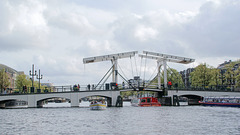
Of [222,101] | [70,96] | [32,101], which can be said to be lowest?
[222,101]

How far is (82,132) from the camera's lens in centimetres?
1961

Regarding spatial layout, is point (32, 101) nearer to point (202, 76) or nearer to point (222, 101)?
point (222, 101)

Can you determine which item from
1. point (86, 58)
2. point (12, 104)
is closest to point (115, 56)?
point (86, 58)

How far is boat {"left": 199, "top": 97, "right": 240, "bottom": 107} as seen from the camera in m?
44.9

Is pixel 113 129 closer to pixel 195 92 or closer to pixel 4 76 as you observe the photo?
pixel 195 92

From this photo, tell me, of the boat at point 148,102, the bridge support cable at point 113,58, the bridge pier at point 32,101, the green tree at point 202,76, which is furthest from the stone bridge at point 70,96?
the green tree at point 202,76

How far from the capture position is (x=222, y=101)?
4778 centimetres

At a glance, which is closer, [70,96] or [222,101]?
[70,96]

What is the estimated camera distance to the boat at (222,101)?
44.9 meters

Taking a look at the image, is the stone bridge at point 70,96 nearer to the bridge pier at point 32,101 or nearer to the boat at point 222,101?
the bridge pier at point 32,101

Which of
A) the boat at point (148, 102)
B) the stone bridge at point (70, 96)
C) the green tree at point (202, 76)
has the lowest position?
the boat at point (148, 102)

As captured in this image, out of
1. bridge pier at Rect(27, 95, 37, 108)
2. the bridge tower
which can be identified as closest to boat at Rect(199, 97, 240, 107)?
the bridge tower

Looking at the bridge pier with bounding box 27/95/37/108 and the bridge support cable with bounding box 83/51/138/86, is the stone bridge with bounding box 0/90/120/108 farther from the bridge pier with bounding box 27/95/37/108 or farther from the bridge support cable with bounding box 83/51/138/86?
the bridge support cable with bounding box 83/51/138/86

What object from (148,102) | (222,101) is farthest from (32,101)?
(222,101)
